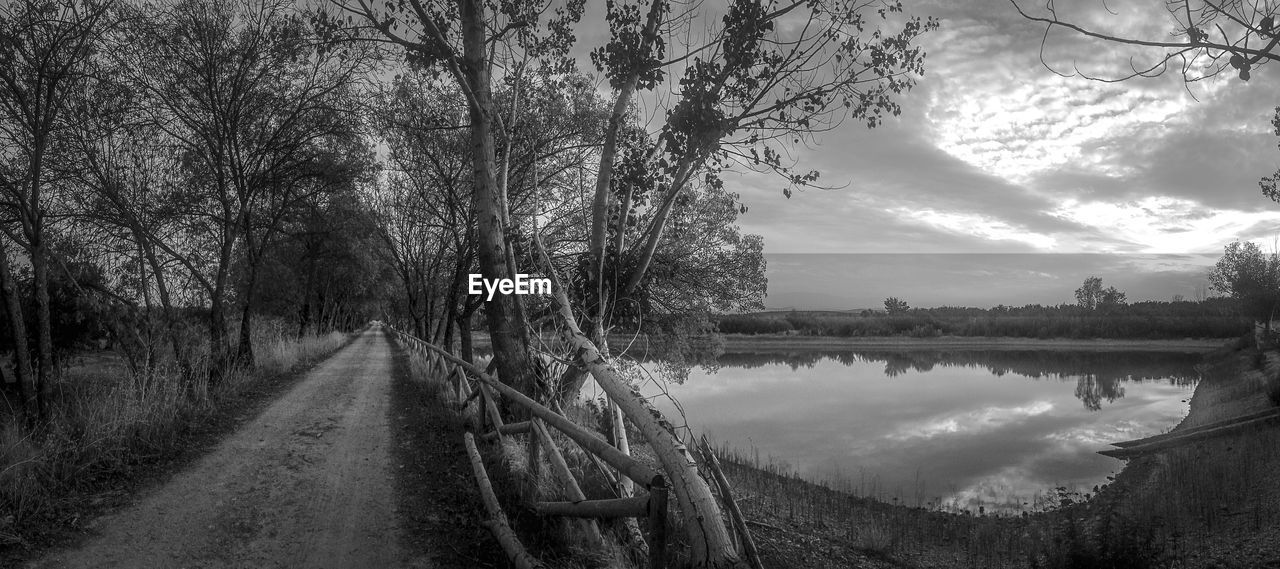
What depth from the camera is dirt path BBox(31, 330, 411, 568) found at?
4609 millimetres

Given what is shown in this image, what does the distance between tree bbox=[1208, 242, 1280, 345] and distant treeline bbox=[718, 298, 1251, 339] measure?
3.96 meters

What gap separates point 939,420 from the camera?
75.2ft

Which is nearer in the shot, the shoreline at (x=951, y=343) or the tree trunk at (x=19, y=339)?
the tree trunk at (x=19, y=339)

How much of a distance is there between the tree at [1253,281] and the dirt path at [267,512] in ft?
140

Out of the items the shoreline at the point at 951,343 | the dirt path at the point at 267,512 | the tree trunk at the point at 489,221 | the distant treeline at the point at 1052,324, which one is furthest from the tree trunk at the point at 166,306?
the distant treeline at the point at 1052,324

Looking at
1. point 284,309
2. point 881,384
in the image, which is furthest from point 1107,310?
point 284,309

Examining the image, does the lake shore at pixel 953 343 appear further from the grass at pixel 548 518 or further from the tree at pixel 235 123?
the grass at pixel 548 518

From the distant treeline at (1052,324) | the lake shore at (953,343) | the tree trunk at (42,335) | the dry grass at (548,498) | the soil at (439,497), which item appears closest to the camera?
the dry grass at (548,498)

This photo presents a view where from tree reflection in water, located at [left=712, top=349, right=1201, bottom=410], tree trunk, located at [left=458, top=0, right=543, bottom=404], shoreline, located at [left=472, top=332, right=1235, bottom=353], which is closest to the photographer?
tree trunk, located at [left=458, top=0, right=543, bottom=404]

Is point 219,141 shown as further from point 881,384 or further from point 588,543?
point 881,384

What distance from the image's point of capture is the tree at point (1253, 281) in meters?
38.9

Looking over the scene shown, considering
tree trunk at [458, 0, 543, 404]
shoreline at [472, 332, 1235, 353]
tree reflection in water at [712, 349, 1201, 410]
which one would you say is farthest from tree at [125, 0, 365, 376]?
shoreline at [472, 332, 1235, 353]

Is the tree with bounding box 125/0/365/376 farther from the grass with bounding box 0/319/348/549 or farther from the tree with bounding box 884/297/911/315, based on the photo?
the tree with bounding box 884/297/911/315

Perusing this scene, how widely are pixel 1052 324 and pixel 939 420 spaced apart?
4750 centimetres
